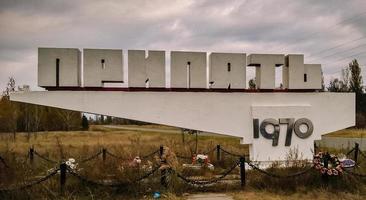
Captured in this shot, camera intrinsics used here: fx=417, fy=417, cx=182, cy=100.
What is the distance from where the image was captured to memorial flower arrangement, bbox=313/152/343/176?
34.3 feet

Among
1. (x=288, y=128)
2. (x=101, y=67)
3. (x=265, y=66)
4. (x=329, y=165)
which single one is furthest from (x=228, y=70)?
(x=329, y=165)

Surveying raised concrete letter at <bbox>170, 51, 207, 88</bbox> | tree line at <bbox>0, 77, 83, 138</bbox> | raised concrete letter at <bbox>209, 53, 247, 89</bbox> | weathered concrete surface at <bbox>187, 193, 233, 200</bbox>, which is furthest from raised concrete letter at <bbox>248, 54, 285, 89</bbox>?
tree line at <bbox>0, 77, 83, 138</bbox>

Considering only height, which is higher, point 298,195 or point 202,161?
point 202,161

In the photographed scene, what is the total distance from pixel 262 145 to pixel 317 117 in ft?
7.03

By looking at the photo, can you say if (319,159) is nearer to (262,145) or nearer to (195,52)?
(262,145)

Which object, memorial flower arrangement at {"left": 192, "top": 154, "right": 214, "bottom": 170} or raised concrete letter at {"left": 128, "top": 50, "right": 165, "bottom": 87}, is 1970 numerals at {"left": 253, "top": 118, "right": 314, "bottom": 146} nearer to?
memorial flower arrangement at {"left": 192, "top": 154, "right": 214, "bottom": 170}

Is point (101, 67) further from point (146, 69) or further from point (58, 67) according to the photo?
point (146, 69)

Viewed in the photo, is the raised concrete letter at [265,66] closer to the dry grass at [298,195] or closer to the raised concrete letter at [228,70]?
the raised concrete letter at [228,70]

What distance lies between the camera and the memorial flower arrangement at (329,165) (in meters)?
10.5

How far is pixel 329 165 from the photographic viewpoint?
10.9 metres

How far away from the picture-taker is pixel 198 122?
40.8ft

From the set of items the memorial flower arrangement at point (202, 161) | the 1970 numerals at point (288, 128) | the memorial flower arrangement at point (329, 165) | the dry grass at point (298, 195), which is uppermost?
the 1970 numerals at point (288, 128)

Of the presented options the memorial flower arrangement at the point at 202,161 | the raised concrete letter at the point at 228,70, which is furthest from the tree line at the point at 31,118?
the raised concrete letter at the point at 228,70

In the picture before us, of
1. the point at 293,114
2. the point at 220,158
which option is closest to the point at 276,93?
the point at 293,114
